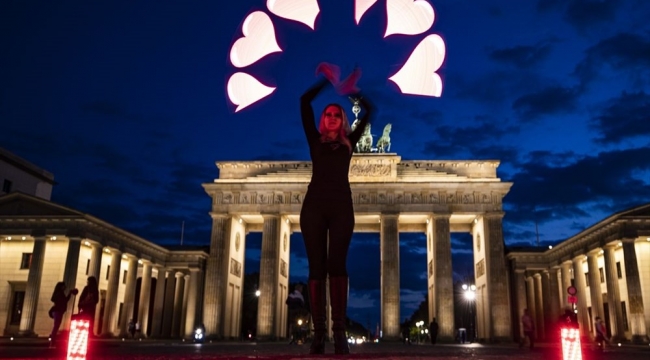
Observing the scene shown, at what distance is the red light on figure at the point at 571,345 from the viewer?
19.6ft

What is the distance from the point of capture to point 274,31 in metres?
7.01

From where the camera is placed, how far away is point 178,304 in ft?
200

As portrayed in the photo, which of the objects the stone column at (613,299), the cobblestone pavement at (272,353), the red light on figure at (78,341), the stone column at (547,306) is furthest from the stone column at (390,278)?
the red light on figure at (78,341)

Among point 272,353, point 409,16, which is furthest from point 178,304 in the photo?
point 409,16

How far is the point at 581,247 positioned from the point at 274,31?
46.7 m

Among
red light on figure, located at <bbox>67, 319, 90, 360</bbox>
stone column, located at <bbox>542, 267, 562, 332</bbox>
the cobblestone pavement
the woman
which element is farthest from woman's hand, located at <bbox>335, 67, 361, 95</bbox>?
stone column, located at <bbox>542, 267, 562, 332</bbox>

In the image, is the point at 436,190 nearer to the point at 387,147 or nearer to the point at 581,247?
the point at 387,147

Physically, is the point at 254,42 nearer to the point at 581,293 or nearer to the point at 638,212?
the point at 638,212

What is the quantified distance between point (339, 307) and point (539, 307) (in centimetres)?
5974

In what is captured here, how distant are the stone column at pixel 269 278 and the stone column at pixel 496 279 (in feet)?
65.6

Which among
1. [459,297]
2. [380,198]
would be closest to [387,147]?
[380,198]

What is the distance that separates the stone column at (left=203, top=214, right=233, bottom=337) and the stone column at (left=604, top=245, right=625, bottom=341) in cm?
3332

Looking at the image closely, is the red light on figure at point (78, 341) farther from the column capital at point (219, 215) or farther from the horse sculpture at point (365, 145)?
→ the horse sculpture at point (365, 145)

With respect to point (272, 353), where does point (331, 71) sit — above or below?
above
